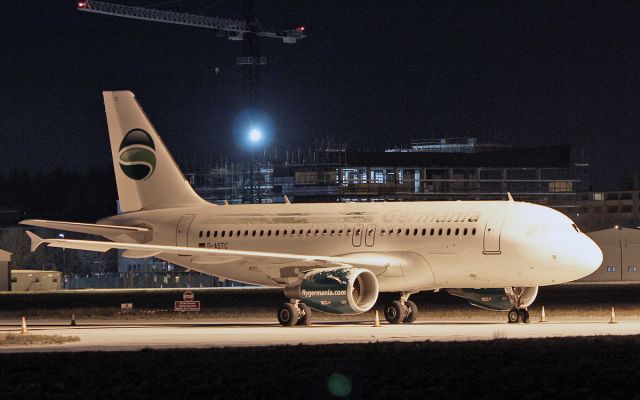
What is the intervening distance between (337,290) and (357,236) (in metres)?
4.35

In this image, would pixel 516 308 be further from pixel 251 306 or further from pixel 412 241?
pixel 251 306

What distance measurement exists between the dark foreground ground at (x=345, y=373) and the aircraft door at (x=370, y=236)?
1580cm

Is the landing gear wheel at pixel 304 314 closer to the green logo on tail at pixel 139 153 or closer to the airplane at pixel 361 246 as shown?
the airplane at pixel 361 246

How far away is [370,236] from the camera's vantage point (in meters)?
42.0

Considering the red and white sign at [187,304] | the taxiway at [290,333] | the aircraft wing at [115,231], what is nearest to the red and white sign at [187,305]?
the red and white sign at [187,304]

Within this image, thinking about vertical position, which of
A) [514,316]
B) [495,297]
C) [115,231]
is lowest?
[514,316]

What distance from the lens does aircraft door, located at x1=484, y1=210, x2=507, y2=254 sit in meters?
39.0

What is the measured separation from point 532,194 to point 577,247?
102m

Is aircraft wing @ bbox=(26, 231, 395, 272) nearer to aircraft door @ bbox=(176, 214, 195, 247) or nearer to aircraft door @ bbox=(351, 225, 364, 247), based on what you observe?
aircraft door @ bbox=(351, 225, 364, 247)

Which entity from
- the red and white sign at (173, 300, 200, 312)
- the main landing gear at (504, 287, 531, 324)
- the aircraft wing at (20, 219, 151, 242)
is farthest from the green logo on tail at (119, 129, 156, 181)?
the main landing gear at (504, 287, 531, 324)

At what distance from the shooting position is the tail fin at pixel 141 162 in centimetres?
4888

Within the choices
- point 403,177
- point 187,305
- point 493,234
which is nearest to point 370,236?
point 493,234

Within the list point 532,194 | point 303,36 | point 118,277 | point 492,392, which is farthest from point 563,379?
point 303,36

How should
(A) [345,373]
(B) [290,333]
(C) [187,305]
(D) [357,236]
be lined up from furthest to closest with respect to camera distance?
(C) [187,305] < (D) [357,236] < (B) [290,333] < (A) [345,373]
